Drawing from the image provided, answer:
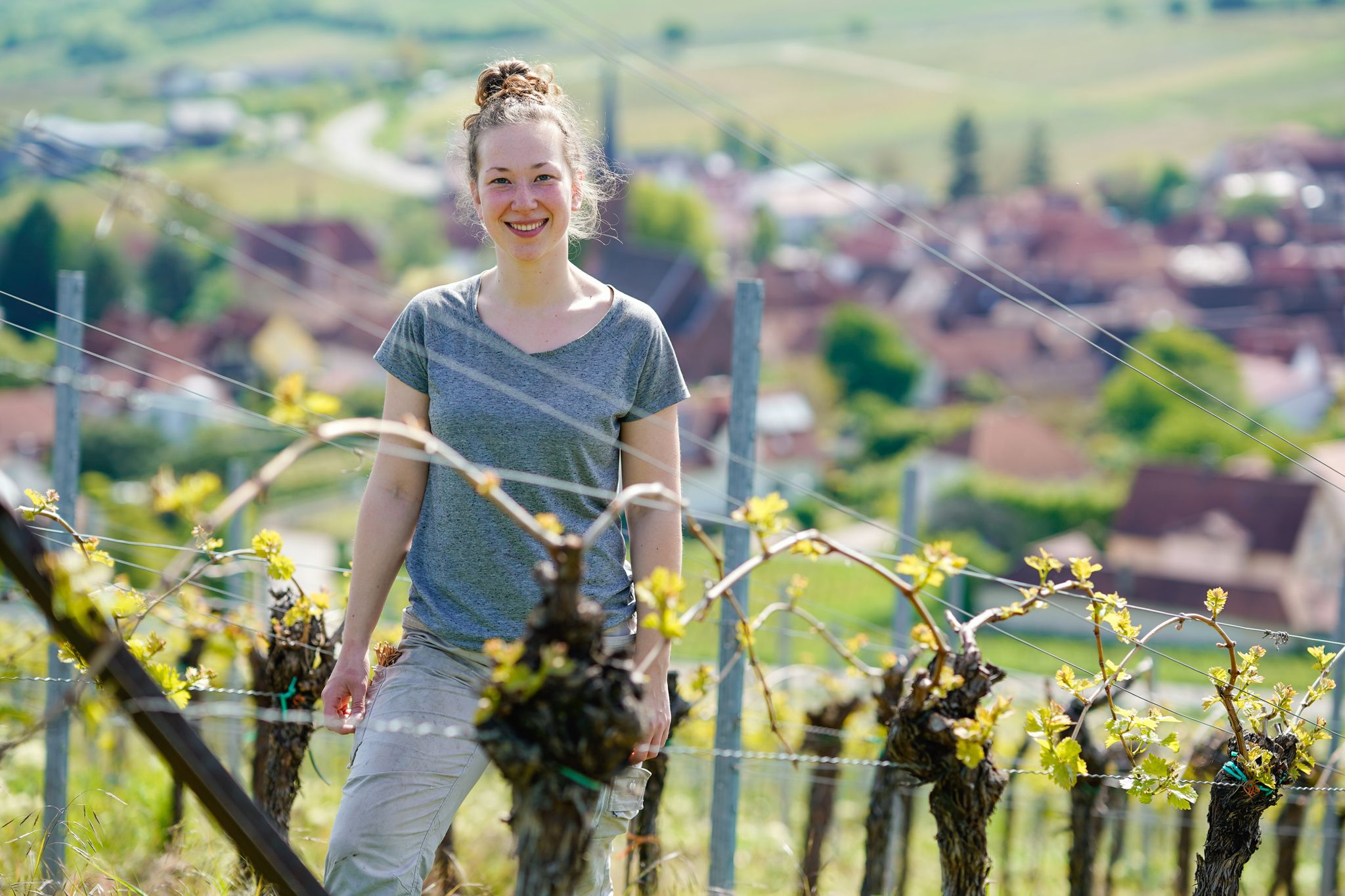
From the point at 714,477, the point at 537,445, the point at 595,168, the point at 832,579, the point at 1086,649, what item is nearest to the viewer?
the point at 537,445

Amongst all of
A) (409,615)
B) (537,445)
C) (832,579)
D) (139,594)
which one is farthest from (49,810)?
(832,579)

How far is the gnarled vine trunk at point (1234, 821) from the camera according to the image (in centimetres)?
258

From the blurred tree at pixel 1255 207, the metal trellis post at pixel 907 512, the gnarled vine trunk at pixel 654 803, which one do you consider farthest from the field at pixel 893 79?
the gnarled vine trunk at pixel 654 803

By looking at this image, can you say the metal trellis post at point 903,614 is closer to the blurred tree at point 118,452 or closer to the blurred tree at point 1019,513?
the blurred tree at point 1019,513

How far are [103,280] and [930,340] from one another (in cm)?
3167

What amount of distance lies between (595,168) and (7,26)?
343 feet

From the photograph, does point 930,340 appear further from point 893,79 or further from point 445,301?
point 893,79

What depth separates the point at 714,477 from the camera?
40344 millimetres

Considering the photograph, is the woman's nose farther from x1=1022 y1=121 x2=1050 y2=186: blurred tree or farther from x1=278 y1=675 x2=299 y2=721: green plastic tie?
x1=1022 y1=121 x2=1050 y2=186: blurred tree

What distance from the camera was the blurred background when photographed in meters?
30.4

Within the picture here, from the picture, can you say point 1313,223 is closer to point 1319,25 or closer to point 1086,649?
point 1319,25

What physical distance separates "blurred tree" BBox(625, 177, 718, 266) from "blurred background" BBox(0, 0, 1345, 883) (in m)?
0.22

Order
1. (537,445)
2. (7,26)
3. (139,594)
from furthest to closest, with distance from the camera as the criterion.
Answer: (7,26)
(139,594)
(537,445)

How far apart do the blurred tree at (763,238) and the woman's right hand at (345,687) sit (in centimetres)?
6982
